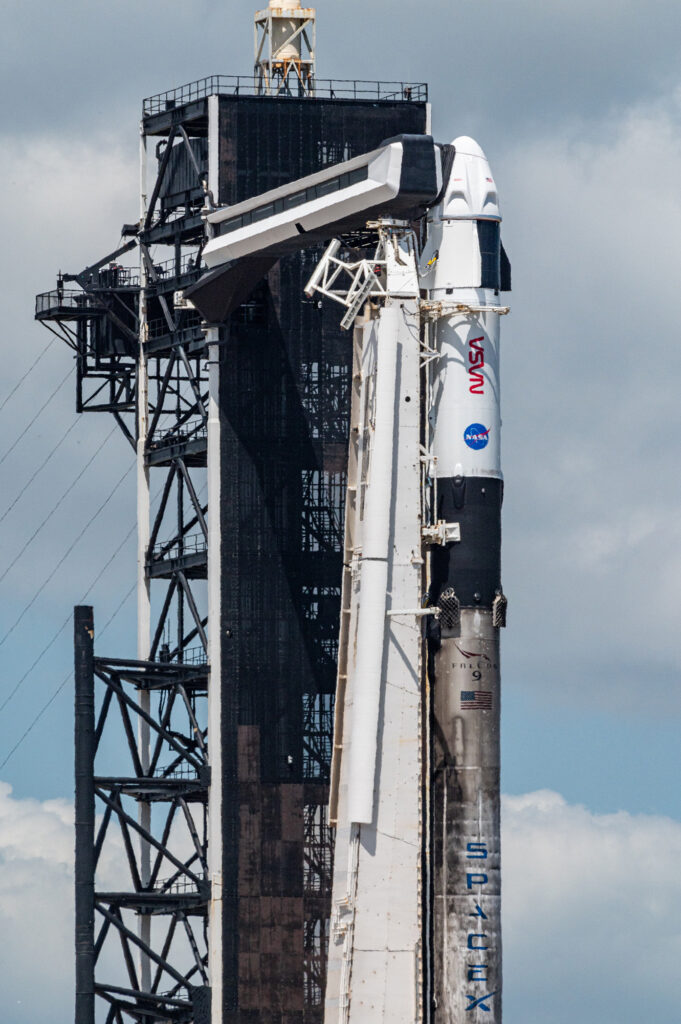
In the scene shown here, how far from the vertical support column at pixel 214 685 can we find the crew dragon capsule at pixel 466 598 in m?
15.8

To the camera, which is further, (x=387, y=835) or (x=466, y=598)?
(x=466, y=598)

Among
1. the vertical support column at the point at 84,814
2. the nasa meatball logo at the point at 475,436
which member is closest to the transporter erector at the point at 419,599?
the nasa meatball logo at the point at 475,436

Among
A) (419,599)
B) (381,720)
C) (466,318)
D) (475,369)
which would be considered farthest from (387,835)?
(466,318)

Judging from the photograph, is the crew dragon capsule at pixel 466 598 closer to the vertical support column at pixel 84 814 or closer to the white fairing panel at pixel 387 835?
the white fairing panel at pixel 387 835

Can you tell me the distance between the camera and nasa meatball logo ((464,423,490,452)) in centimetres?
12294

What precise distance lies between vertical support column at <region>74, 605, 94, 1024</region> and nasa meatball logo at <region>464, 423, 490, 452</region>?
64.5ft

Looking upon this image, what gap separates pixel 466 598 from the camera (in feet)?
401

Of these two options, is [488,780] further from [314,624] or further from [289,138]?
[289,138]

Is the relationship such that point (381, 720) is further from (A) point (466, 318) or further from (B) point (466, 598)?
(A) point (466, 318)

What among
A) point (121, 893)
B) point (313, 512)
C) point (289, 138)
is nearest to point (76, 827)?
point (121, 893)

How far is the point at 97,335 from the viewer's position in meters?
146

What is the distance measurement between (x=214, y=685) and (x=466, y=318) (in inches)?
794

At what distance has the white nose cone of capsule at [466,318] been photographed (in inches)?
4843

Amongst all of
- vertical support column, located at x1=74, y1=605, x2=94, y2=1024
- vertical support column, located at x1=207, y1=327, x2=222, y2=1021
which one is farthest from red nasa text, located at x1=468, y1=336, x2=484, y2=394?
vertical support column, located at x1=74, y1=605, x2=94, y2=1024
